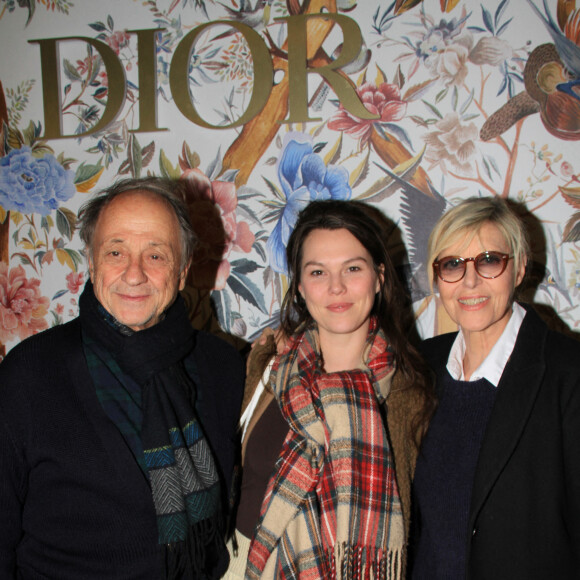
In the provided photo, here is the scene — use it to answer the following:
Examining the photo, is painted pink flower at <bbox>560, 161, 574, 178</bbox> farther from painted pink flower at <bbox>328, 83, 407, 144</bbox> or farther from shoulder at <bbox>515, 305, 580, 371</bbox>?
shoulder at <bbox>515, 305, 580, 371</bbox>

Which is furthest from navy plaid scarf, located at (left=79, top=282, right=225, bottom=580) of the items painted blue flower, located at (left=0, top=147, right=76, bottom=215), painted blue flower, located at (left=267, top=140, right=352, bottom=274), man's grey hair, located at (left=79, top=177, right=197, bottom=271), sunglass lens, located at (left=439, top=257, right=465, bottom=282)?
painted blue flower, located at (left=0, top=147, right=76, bottom=215)

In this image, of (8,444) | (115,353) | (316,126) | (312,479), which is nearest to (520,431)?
(312,479)

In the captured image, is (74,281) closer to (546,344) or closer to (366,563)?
(366,563)

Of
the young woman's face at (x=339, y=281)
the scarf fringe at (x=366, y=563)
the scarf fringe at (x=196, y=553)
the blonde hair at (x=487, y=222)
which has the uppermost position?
the blonde hair at (x=487, y=222)

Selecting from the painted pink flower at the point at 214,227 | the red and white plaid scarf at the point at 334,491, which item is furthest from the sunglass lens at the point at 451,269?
the painted pink flower at the point at 214,227

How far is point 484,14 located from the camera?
2.18 metres

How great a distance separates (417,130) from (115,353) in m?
1.52

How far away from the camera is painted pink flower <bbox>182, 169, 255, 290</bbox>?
7.89 feet

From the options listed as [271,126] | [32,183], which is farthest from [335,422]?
[32,183]

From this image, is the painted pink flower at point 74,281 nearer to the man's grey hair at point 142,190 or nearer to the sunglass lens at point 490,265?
the man's grey hair at point 142,190

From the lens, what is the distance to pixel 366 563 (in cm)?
158

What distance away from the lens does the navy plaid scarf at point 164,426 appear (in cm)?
143

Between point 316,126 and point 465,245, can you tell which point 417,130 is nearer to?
point 316,126

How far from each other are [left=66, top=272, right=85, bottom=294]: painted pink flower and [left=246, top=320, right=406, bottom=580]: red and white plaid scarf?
49.0 inches
